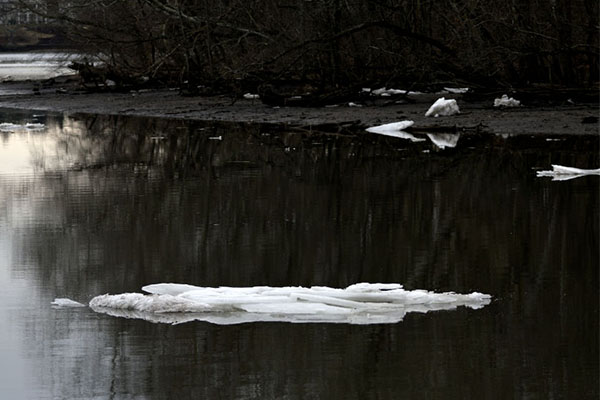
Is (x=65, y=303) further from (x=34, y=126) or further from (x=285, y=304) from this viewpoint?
(x=34, y=126)

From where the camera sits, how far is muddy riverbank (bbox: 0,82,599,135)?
1797 cm

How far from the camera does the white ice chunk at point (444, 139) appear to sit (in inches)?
618

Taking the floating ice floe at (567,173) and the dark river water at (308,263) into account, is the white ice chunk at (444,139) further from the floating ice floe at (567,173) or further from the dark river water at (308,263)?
the floating ice floe at (567,173)

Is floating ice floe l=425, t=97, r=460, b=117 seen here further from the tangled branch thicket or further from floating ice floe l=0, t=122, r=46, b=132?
floating ice floe l=0, t=122, r=46, b=132

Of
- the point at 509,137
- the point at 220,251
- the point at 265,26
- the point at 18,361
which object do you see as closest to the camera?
the point at 18,361

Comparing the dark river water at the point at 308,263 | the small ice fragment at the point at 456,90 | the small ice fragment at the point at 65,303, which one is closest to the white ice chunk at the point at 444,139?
the dark river water at the point at 308,263

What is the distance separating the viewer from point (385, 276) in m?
7.13

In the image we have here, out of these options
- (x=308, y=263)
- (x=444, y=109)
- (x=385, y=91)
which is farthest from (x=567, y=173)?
(x=385, y=91)

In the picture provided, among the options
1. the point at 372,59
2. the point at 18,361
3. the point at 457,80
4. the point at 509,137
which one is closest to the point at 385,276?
the point at 18,361

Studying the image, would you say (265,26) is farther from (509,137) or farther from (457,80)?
(509,137)

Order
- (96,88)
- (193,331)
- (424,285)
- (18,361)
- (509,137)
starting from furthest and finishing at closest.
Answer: (96,88) < (509,137) < (424,285) < (193,331) < (18,361)

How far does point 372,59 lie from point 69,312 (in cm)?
1881

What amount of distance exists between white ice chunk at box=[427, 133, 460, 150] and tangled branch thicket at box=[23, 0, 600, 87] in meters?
3.09

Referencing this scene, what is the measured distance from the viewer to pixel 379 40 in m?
24.5
